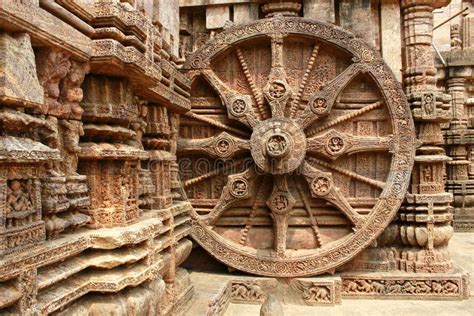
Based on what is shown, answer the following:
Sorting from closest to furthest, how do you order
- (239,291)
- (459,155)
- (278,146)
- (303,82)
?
(278,146), (239,291), (303,82), (459,155)

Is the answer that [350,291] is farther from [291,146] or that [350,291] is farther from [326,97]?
[326,97]

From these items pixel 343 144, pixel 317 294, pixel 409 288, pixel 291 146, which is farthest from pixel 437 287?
pixel 291 146

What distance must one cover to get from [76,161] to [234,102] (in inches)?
120

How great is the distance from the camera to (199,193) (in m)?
5.87

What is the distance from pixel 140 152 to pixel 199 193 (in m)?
2.62

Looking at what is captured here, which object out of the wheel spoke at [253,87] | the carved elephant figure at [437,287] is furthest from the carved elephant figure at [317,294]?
the wheel spoke at [253,87]

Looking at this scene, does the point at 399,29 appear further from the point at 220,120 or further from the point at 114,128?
the point at 114,128

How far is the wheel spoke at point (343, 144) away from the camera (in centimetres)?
548

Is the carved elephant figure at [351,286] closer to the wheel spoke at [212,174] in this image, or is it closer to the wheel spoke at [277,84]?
the wheel spoke at [212,174]

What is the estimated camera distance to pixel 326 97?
5.47m

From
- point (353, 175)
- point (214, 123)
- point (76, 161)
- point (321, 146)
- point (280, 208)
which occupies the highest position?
point (214, 123)

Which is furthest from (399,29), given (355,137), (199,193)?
(199,193)

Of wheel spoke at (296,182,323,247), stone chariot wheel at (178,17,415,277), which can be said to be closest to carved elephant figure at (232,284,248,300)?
stone chariot wheel at (178,17,415,277)

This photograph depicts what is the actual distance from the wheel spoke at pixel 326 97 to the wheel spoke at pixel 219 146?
2.74ft
